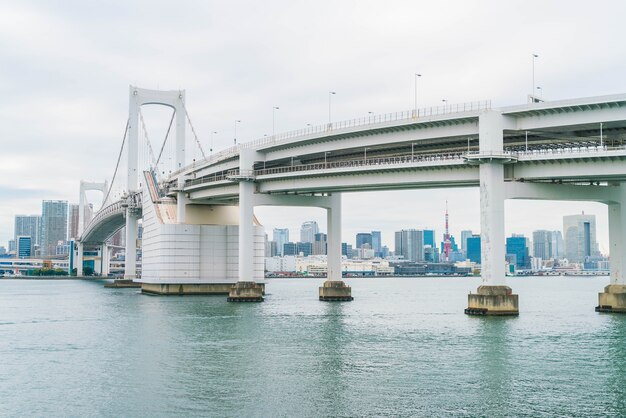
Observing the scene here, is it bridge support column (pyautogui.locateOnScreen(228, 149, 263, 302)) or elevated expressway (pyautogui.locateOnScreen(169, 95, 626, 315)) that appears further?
bridge support column (pyautogui.locateOnScreen(228, 149, 263, 302))

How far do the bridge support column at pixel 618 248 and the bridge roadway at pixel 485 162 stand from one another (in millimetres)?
84

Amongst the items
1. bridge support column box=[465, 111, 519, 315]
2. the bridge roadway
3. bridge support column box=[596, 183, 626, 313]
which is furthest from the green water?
the bridge roadway

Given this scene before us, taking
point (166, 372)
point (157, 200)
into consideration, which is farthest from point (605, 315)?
point (157, 200)

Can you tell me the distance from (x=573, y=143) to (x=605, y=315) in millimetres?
15178

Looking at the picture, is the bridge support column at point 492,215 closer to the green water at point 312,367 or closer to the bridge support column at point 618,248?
the green water at point 312,367

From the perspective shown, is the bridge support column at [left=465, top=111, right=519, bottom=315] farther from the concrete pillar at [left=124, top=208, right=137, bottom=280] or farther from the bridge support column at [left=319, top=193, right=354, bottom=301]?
the concrete pillar at [left=124, top=208, right=137, bottom=280]

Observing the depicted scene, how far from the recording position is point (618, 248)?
6172cm

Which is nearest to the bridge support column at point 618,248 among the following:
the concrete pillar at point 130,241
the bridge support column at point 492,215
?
the bridge support column at point 492,215

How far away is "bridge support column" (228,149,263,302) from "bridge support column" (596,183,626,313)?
35421 millimetres

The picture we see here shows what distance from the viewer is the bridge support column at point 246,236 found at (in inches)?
3115

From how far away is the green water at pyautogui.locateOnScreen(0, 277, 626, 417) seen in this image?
92.7 feet

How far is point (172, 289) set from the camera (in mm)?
96562

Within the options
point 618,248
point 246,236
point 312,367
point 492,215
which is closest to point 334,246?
point 246,236

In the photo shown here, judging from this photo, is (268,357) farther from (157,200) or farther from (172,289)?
(157,200)
